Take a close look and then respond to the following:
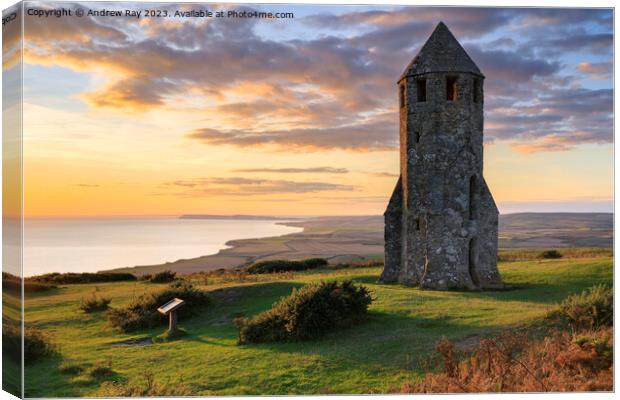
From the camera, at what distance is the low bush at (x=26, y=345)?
1404cm

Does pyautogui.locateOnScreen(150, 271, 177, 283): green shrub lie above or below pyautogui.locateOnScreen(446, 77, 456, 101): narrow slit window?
below

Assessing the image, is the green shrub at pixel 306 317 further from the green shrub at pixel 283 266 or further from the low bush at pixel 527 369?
the green shrub at pixel 283 266

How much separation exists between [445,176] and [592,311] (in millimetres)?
10999

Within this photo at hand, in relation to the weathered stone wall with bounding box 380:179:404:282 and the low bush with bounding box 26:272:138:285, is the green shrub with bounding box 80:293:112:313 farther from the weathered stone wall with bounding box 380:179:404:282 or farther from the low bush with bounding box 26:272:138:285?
the weathered stone wall with bounding box 380:179:404:282

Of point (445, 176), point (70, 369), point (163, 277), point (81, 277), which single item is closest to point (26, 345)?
point (70, 369)

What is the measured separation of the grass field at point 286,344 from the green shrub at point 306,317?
0.46 metres

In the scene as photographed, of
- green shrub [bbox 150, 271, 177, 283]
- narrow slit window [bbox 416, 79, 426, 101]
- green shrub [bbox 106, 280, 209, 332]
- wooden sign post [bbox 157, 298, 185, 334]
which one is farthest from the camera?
green shrub [bbox 150, 271, 177, 283]

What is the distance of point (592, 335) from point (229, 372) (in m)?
9.74

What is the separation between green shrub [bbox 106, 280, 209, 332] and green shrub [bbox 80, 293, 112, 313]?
1.38 m

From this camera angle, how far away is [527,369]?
13.7 m

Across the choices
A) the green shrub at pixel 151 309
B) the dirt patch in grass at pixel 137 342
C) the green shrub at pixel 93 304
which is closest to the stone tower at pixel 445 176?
the green shrub at pixel 151 309

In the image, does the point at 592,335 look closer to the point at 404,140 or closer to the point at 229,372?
the point at 229,372

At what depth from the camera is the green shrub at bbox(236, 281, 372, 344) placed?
18406 mm

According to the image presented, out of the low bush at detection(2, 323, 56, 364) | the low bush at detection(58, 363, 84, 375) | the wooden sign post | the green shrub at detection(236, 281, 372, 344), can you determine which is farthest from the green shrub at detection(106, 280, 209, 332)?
the low bush at detection(58, 363, 84, 375)
